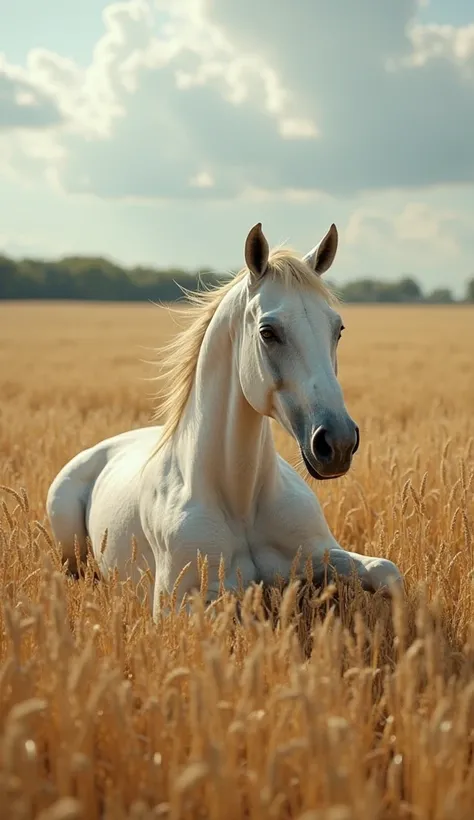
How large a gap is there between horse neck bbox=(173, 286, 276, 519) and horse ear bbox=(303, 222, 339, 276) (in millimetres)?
372

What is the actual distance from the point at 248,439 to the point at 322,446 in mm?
655

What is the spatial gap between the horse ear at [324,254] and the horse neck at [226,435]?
372 mm

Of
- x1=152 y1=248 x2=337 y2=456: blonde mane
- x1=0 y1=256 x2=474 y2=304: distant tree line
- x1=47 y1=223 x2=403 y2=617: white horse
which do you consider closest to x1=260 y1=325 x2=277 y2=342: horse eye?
x1=47 y1=223 x2=403 y2=617: white horse

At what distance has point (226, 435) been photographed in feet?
11.3

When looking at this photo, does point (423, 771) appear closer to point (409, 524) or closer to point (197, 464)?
point (197, 464)

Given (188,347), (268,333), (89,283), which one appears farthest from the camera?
(89,283)

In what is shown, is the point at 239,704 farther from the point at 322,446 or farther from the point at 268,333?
the point at 268,333

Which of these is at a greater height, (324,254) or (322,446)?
(324,254)

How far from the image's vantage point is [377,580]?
3375mm

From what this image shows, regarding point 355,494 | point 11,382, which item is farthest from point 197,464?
point 11,382

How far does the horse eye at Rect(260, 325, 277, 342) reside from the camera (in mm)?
3047

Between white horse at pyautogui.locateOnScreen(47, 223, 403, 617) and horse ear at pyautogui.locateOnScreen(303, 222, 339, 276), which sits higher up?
horse ear at pyautogui.locateOnScreen(303, 222, 339, 276)

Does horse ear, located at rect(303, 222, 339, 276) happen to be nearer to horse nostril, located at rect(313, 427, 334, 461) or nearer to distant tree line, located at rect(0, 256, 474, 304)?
horse nostril, located at rect(313, 427, 334, 461)

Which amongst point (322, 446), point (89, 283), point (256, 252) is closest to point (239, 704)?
point (322, 446)
